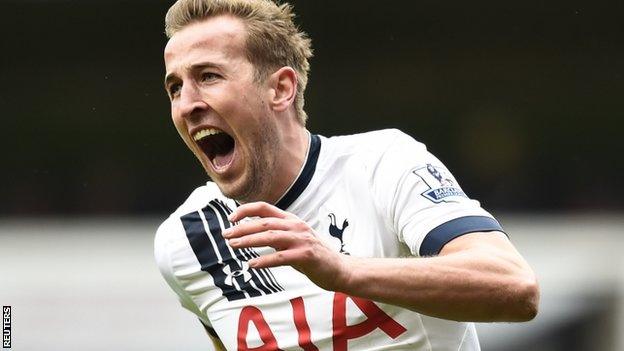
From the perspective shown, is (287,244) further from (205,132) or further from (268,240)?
(205,132)

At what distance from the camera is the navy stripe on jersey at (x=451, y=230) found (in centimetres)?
326

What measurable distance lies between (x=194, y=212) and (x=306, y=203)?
0.49 metres

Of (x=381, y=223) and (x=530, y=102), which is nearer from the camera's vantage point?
(x=381, y=223)

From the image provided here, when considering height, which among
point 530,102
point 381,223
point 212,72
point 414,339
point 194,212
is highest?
point 530,102

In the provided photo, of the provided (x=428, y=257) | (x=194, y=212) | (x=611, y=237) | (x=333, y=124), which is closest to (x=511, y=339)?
(x=611, y=237)

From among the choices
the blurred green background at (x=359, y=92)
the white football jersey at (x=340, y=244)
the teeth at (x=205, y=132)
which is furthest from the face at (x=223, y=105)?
the blurred green background at (x=359, y=92)

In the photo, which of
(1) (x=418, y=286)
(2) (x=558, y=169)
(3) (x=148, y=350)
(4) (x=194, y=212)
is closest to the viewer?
(1) (x=418, y=286)

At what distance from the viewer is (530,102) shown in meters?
12.6

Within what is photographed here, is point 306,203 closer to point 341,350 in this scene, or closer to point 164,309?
point 341,350

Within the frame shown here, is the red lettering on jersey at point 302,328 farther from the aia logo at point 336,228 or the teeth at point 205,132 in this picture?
the teeth at point 205,132

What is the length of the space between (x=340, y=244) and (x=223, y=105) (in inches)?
23.2

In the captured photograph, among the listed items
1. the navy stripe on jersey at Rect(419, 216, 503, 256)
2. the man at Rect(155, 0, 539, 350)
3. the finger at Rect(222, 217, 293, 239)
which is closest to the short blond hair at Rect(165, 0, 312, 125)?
the man at Rect(155, 0, 539, 350)

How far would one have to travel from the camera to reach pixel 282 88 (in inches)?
157

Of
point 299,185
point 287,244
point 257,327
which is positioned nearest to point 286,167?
point 299,185
